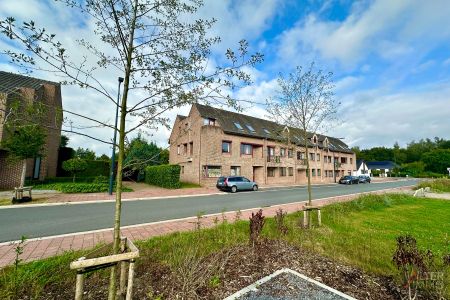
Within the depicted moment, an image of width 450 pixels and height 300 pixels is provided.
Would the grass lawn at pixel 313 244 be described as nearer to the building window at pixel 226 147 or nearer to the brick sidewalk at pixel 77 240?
the brick sidewalk at pixel 77 240

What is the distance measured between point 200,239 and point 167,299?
2383 millimetres

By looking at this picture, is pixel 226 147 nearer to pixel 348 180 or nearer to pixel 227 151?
pixel 227 151

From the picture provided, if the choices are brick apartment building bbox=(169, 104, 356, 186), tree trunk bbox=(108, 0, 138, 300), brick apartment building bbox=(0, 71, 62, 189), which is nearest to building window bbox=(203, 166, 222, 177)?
brick apartment building bbox=(169, 104, 356, 186)

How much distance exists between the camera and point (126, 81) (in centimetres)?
290

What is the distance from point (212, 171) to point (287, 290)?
2255 centimetres

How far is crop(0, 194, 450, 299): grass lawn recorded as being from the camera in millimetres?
3438

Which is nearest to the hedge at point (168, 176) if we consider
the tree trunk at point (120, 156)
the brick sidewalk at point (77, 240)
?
the brick sidewalk at point (77, 240)

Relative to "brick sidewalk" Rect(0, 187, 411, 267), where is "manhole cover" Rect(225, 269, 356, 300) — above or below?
above

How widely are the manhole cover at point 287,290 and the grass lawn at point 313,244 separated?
3.32ft

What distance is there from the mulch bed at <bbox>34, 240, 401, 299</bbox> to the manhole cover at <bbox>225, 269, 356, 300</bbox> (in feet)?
0.58

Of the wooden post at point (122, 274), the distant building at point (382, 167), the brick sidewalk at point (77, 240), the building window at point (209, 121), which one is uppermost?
the building window at point (209, 121)

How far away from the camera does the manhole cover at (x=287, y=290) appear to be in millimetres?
3027

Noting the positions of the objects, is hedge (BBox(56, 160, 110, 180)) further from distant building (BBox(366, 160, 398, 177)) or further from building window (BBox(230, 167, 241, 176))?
distant building (BBox(366, 160, 398, 177))

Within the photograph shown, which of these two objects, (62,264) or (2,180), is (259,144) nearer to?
(2,180)
